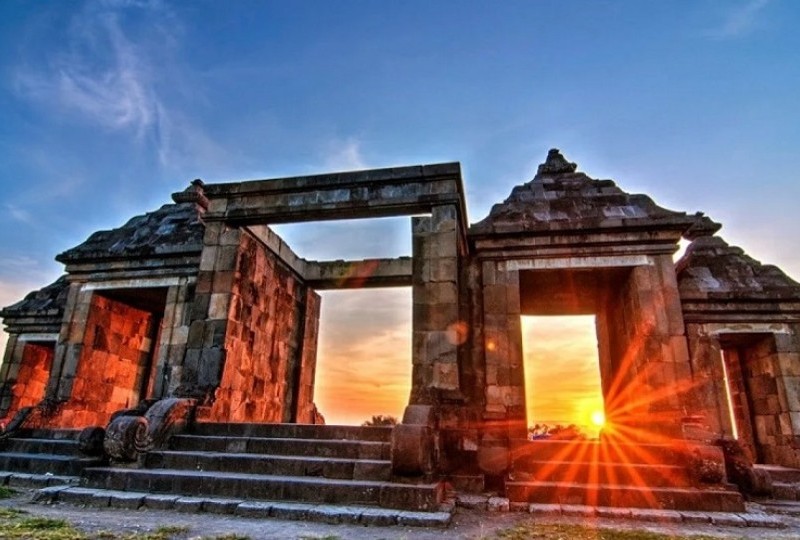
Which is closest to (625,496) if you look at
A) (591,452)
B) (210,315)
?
(591,452)

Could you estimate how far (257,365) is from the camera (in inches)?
405

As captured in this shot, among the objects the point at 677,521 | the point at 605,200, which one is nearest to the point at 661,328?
the point at 605,200

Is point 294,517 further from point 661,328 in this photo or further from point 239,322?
point 661,328

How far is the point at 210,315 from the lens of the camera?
9.06 metres

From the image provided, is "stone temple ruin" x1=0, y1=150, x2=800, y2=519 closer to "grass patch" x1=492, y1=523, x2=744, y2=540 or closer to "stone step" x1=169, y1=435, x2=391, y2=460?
"stone step" x1=169, y1=435, x2=391, y2=460

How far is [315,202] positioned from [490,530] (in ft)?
21.0

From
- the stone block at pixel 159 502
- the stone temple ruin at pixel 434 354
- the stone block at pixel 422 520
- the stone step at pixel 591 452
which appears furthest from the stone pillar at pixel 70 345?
the stone step at pixel 591 452

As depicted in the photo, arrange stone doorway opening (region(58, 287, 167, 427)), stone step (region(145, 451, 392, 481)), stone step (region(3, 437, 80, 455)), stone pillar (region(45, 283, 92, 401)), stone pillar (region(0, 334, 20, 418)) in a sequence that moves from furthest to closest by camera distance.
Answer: stone pillar (region(0, 334, 20, 418)), stone doorway opening (region(58, 287, 167, 427)), stone pillar (region(45, 283, 92, 401)), stone step (region(3, 437, 80, 455)), stone step (region(145, 451, 392, 481))

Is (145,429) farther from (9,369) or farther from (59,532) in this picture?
(9,369)

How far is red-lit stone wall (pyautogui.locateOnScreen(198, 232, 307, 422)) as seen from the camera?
29.8 ft

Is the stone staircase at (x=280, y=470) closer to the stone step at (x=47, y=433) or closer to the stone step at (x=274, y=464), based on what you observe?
the stone step at (x=274, y=464)

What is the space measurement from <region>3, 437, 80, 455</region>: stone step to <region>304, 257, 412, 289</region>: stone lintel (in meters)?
6.54

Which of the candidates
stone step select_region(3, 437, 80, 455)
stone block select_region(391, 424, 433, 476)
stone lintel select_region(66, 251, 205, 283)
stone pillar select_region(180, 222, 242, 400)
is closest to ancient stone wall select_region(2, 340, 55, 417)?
stone lintel select_region(66, 251, 205, 283)

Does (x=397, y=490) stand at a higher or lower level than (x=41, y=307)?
lower
